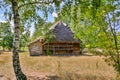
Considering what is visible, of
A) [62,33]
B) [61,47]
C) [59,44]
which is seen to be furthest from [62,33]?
[61,47]

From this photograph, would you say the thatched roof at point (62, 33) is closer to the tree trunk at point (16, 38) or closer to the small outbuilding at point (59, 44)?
the small outbuilding at point (59, 44)

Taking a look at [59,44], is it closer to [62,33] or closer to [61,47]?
[61,47]

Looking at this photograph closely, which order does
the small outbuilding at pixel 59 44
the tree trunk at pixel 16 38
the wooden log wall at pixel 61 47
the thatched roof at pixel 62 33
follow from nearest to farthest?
the tree trunk at pixel 16 38
the thatched roof at pixel 62 33
the small outbuilding at pixel 59 44
the wooden log wall at pixel 61 47

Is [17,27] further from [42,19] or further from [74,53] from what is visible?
[74,53]

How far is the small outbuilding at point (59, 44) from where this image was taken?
42.4 metres

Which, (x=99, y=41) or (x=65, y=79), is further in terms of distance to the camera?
(x=65, y=79)

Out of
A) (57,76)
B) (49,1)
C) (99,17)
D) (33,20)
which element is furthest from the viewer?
(57,76)

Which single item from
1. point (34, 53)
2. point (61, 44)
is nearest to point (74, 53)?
point (61, 44)

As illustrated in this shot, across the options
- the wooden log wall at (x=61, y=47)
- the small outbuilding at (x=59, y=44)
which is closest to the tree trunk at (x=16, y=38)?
the small outbuilding at (x=59, y=44)

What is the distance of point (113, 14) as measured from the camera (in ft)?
43.8

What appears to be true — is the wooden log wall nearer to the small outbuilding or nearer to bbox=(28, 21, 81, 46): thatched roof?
the small outbuilding

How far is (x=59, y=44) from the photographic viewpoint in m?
43.4

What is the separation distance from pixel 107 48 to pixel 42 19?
168 inches

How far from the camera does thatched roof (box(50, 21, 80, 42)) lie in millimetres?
42125
